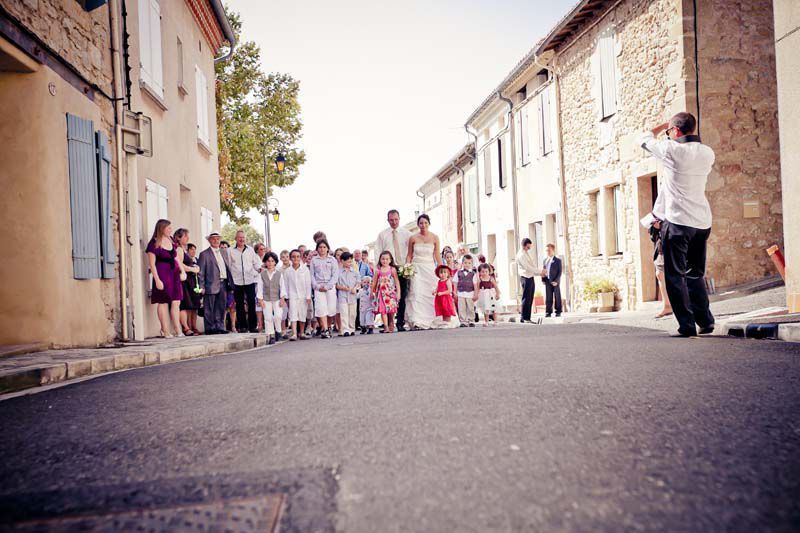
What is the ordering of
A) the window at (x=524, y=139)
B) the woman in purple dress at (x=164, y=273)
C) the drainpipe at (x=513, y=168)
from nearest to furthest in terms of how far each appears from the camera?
the woman in purple dress at (x=164, y=273)
the window at (x=524, y=139)
the drainpipe at (x=513, y=168)

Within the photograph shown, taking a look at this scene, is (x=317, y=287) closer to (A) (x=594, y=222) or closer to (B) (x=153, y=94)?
(B) (x=153, y=94)

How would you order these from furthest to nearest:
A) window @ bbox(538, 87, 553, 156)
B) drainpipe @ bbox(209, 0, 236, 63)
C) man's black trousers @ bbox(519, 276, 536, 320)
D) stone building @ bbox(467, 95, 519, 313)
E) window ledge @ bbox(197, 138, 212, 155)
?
stone building @ bbox(467, 95, 519, 313) < window @ bbox(538, 87, 553, 156) < drainpipe @ bbox(209, 0, 236, 63) < window ledge @ bbox(197, 138, 212, 155) < man's black trousers @ bbox(519, 276, 536, 320)

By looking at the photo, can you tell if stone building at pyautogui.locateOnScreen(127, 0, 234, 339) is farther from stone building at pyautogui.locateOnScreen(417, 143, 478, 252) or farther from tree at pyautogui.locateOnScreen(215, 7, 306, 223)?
stone building at pyautogui.locateOnScreen(417, 143, 478, 252)

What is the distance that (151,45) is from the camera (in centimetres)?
1326

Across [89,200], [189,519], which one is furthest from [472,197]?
[189,519]

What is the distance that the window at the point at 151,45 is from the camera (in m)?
12.6

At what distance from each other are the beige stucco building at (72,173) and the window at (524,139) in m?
13.5

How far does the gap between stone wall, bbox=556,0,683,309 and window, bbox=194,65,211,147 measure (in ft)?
30.4

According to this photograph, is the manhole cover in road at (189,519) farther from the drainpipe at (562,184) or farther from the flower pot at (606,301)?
the drainpipe at (562,184)

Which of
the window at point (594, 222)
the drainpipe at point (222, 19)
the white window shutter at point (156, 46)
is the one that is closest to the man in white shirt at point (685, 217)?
the white window shutter at point (156, 46)

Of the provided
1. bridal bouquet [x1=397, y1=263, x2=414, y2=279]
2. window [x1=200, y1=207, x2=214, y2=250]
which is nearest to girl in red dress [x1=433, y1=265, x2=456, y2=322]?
bridal bouquet [x1=397, y1=263, x2=414, y2=279]

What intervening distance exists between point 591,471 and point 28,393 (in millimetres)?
4585

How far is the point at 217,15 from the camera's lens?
19.1 metres

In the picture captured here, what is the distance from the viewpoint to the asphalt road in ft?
7.61
